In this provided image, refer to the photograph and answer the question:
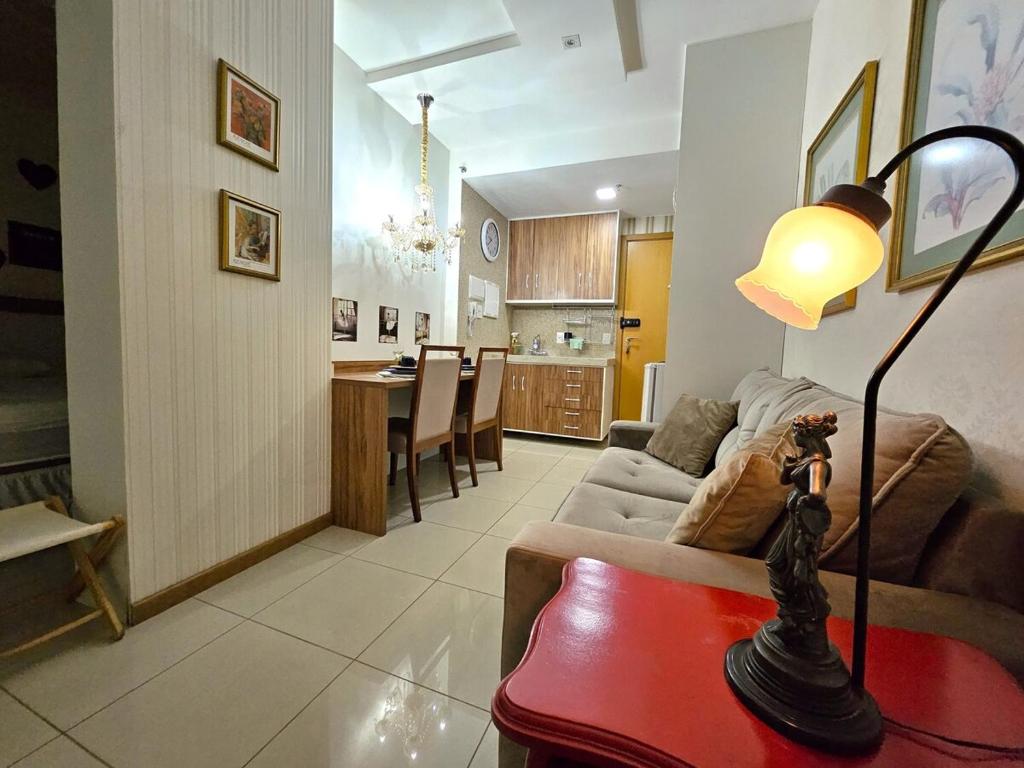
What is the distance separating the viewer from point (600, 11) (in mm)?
2162

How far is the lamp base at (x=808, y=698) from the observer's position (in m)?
0.42

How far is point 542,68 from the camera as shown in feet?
8.59

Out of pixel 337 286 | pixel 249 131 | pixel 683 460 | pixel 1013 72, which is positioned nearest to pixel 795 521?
pixel 1013 72

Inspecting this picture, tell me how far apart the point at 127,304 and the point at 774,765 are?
1859mm

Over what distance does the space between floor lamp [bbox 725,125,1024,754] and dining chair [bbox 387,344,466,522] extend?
167 cm

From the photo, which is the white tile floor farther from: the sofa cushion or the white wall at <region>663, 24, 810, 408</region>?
the white wall at <region>663, 24, 810, 408</region>

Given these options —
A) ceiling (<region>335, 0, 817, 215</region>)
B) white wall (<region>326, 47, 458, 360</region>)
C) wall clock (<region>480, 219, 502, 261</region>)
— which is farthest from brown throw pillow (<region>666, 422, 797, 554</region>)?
wall clock (<region>480, 219, 502, 261</region>)

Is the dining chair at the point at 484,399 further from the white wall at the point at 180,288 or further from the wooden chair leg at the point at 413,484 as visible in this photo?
the white wall at the point at 180,288

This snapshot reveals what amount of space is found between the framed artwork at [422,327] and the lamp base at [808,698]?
3307 millimetres

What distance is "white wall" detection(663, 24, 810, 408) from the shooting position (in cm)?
240

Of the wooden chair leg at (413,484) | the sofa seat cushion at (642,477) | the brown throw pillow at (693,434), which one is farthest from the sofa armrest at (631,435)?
the wooden chair leg at (413,484)

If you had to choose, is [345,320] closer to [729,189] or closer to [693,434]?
[693,434]

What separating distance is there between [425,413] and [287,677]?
50.8 inches

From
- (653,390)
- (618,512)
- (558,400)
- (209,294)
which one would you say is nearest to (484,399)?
(653,390)
